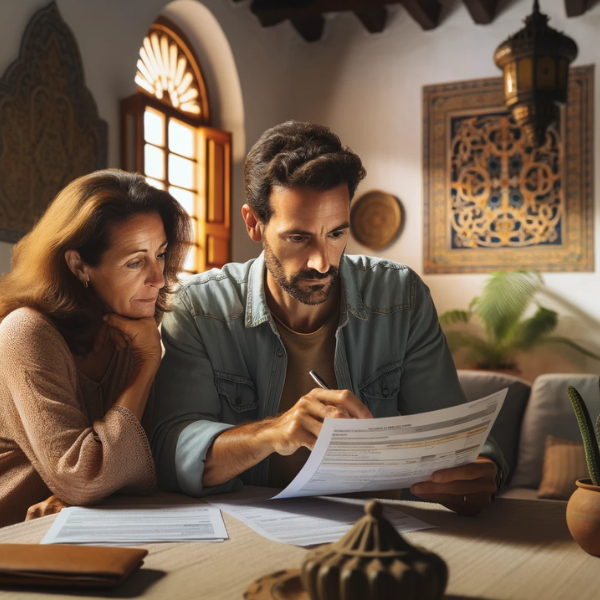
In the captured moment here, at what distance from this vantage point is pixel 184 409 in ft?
4.62

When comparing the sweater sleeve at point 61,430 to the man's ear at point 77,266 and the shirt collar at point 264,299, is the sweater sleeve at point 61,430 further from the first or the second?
the shirt collar at point 264,299

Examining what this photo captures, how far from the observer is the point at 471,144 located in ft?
19.0

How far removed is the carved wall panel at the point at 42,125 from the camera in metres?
3.56

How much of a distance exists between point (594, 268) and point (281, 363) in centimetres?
443

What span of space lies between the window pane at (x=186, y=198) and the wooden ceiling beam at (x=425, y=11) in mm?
2106

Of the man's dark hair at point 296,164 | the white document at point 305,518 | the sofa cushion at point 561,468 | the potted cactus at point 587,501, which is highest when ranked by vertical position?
the man's dark hair at point 296,164

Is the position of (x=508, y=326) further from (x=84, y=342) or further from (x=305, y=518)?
(x=305, y=518)

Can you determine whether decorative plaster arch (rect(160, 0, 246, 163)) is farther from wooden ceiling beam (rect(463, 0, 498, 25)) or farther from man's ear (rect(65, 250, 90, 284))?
man's ear (rect(65, 250, 90, 284))

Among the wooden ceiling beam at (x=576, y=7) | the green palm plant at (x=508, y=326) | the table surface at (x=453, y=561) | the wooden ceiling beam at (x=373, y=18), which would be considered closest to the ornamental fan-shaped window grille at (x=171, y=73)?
the wooden ceiling beam at (x=373, y=18)

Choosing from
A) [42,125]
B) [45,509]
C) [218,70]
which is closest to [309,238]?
[45,509]

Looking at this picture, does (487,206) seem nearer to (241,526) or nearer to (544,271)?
(544,271)

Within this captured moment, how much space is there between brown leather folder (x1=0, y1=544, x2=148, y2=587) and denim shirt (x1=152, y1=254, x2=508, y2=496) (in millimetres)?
637

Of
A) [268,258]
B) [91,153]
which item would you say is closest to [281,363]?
[268,258]

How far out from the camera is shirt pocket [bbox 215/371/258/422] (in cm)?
154
